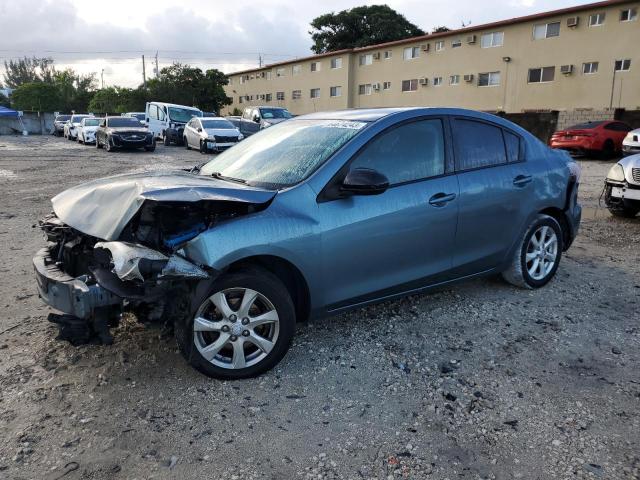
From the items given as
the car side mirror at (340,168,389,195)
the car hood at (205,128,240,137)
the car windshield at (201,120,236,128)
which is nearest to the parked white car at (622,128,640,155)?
the car hood at (205,128,240,137)

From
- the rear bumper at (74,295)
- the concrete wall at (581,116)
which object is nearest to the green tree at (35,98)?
the concrete wall at (581,116)

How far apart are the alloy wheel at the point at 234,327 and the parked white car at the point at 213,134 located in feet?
54.8

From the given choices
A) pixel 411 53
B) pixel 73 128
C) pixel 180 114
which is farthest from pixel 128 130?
pixel 411 53

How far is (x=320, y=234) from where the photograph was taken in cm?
329

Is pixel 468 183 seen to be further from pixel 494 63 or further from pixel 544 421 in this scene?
pixel 494 63

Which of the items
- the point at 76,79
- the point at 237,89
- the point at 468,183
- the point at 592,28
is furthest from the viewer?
the point at 76,79

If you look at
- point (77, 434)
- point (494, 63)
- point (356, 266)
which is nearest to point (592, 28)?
point (494, 63)

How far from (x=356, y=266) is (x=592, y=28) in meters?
30.2

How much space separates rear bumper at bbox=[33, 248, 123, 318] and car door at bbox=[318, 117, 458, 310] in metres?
1.35

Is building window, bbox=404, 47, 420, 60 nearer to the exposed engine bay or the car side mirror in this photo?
the car side mirror

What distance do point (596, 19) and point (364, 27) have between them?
2755cm

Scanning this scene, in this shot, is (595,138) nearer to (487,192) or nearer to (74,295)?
(487,192)

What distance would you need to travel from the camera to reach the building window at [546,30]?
28.9 meters

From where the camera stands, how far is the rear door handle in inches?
173
